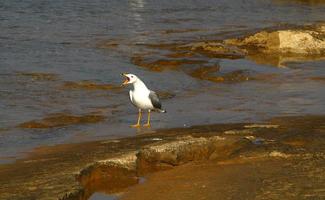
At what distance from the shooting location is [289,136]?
905 cm

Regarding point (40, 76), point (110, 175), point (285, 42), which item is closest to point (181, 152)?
point (110, 175)

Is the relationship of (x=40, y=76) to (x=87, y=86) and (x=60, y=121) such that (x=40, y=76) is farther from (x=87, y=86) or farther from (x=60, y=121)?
(x=60, y=121)

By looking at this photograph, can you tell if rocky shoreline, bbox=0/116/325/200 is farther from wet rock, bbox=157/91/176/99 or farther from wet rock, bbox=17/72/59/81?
wet rock, bbox=17/72/59/81

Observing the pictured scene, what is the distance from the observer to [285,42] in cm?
2019

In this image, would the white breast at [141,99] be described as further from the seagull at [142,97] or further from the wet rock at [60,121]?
the wet rock at [60,121]

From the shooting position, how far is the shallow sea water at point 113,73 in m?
11.5

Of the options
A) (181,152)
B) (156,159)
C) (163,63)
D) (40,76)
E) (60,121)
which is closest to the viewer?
(156,159)

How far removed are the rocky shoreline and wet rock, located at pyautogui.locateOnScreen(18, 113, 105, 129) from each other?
5.55ft

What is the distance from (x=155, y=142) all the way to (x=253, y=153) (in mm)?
1248

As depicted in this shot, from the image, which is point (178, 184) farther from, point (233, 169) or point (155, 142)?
point (155, 142)

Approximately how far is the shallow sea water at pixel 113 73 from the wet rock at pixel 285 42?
61.2 inches

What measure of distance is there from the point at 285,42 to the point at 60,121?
32.7ft

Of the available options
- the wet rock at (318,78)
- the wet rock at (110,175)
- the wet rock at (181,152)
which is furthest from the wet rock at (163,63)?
the wet rock at (110,175)

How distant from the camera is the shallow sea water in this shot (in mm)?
11500
